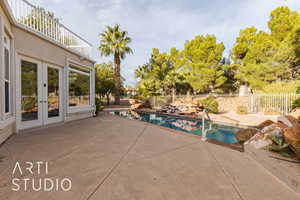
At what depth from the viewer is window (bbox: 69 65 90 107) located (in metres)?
6.67

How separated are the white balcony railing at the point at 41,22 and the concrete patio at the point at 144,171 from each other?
4042 mm

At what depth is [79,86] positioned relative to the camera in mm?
7359

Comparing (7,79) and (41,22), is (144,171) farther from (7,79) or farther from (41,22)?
(41,22)

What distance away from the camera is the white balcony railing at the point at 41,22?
178 inches

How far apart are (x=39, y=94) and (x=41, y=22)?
274 cm

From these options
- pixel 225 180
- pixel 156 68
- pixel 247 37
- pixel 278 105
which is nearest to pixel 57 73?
pixel 225 180

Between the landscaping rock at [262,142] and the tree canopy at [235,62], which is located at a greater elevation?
the tree canopy at [235,62]

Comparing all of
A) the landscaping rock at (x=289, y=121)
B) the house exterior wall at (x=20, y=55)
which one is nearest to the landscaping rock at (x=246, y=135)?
the landscaping rock at (x=289, y=121)

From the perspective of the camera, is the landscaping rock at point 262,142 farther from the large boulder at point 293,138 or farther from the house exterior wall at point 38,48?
the house exterior wall at point 38,48

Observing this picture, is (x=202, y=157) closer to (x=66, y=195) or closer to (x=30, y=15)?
(x=66, y=195)

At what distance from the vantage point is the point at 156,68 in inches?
798

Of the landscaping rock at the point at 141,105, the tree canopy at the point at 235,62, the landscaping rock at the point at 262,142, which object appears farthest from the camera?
the landscaping rock at the point at 141,105

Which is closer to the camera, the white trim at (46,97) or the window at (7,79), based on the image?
the window at (7,79)

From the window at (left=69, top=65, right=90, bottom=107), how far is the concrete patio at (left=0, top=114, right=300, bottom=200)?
3497 mm
